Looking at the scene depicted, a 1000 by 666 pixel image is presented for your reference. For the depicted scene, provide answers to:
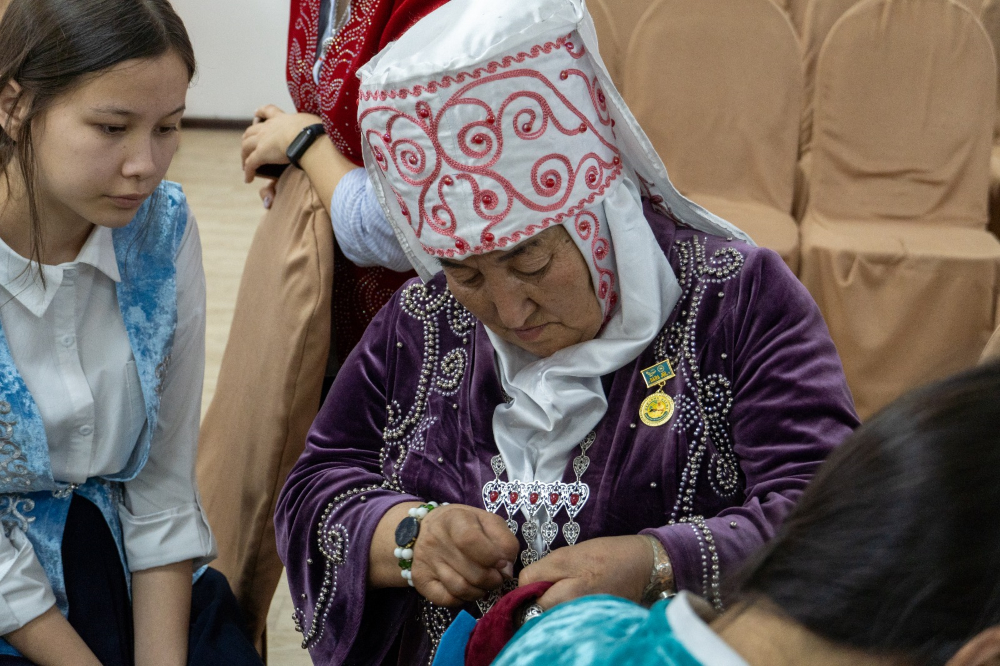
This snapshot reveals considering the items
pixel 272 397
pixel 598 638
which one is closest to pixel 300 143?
pixel 272 397

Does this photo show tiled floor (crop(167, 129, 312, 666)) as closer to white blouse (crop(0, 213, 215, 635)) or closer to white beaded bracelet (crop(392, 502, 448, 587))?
white blouse (crop(0, 213, 215, 635))

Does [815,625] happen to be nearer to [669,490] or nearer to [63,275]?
[669,490]

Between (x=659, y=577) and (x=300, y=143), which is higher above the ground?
(x=300, y=143)

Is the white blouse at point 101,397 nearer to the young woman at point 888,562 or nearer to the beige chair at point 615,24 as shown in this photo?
the young woman at point 888,562

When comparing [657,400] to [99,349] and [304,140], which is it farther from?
[304,140]

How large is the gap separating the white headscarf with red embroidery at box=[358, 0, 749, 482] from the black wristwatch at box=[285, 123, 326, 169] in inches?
25.4

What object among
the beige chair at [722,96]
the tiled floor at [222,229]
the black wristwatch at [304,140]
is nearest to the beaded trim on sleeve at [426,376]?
the black wristwatch at [304,140]

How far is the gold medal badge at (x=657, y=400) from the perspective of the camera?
56.9 inches

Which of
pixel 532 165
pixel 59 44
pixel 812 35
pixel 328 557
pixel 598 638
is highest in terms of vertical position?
pixel 59 44

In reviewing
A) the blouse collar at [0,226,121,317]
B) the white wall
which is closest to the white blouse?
the blouse collar at [0,226,121,317]

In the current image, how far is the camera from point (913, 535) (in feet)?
2.27

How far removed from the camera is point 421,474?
158cm

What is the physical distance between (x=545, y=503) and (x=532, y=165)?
1.53 feet

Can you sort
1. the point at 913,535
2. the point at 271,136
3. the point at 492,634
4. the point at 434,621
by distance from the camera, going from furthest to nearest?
the point at 271,136 → the point at 434,621 → the point at 492,634 → the point at 913,535
